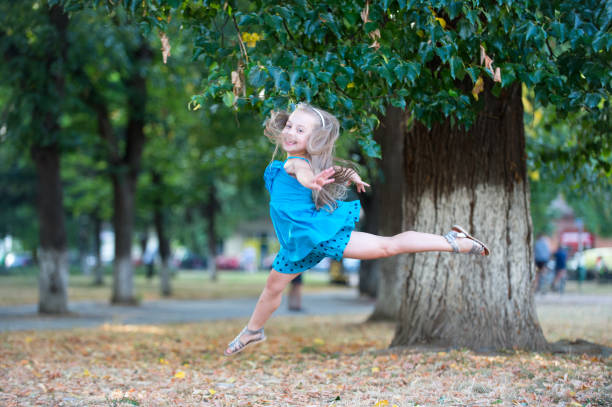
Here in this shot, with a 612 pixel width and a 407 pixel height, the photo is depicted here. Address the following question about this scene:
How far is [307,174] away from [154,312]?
11.8 metres

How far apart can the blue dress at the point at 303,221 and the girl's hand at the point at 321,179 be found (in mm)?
350

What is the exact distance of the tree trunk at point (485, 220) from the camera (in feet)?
21.8

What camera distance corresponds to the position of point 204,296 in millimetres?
22125

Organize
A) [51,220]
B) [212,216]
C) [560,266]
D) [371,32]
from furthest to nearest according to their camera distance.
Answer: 1. [212,216]
2. [560,266]
3. [51,220]
4. [371,32]

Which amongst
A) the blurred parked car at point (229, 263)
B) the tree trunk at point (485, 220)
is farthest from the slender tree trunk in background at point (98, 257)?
the tree trunk at point (485, 220)

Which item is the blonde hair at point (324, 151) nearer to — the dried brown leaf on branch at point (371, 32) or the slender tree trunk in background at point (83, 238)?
the dried brown leaf on branch at point (371, 32)

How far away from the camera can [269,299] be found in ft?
16.9

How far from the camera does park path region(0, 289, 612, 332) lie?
40.8 feet

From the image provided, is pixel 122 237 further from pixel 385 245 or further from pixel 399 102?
pixel 385 245

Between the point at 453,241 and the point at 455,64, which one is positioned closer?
the point at 453,241

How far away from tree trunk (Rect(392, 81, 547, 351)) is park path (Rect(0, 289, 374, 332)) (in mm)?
7388

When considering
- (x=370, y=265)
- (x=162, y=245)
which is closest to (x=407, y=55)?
(x=370, y=265)

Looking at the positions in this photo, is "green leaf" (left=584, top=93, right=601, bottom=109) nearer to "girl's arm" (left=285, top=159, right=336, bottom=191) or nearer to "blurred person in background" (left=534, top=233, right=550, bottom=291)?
"girl's arm" (left=285, top=159, right=336, bottom=191)

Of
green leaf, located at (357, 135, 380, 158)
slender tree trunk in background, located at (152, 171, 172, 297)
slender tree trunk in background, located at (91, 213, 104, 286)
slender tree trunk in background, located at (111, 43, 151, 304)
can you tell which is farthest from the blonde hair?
slender tree trunk in background, located at (91, 213, 104, 286)
